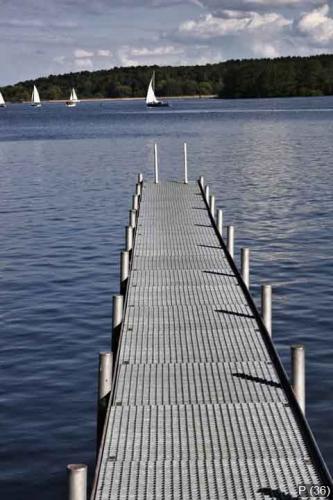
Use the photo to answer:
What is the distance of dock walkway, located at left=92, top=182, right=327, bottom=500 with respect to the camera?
1038cm

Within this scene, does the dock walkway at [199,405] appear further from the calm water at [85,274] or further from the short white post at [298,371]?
the calm water at [85,274]

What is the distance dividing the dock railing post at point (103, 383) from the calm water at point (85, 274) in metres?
1.19

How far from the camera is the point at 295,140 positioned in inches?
3263

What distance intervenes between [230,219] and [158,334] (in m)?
20.6

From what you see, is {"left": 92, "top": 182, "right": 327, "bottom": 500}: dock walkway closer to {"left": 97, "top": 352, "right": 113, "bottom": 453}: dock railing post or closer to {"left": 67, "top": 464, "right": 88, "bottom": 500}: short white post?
{"left": 97, "top": 352, "right": 113, "bottom": 453}: dock railing post

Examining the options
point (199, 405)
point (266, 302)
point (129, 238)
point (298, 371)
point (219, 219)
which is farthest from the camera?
point (219, 219)

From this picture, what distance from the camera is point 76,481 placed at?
920 cm

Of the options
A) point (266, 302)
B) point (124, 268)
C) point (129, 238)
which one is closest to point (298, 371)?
point (266, 302)

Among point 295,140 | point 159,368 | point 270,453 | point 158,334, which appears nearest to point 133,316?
point 158,334

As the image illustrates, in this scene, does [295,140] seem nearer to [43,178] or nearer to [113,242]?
[43,178]

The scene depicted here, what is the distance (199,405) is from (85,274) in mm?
14649

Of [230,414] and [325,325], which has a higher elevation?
[230,414]

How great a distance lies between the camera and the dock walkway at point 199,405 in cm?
1038

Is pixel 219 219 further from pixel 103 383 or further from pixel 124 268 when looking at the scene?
pixel 103 383
